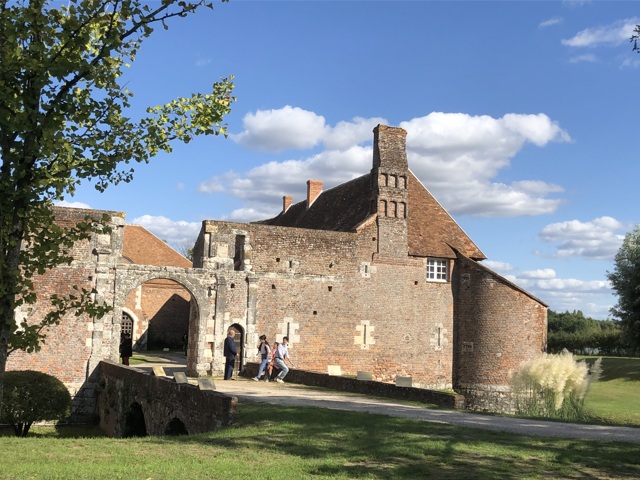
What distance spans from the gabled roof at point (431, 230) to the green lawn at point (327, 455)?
17675 millimetres

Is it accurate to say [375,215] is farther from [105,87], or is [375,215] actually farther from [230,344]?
[105,87]

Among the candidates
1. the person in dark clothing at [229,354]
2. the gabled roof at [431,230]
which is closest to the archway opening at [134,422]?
the person in dark clothing at [229,354]

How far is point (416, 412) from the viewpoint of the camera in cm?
1346

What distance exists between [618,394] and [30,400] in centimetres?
2521

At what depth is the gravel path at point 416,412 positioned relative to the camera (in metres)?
11.1

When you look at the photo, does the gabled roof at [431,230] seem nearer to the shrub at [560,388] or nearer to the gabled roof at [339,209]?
the gabled roof at [339,209]

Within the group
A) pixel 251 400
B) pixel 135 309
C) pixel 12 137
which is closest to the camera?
pixel 12 137

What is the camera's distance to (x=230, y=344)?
2181cm

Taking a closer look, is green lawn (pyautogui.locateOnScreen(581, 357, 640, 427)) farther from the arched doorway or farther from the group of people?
the arched doorway

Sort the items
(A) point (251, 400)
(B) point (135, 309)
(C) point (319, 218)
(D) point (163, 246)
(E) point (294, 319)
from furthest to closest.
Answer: (D) point (163, 246) < (B) point (135, 309) < (C) point (319, 218) < (E) point (294, 319) < (A) point (251, 400)

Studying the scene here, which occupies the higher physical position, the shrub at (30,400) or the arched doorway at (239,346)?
the arched doorway at (239,346)

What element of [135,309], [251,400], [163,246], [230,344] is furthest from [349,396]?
[163,246]

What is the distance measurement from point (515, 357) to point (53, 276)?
59.8 feet

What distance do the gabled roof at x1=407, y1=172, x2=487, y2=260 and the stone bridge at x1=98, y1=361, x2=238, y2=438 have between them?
1354cm
